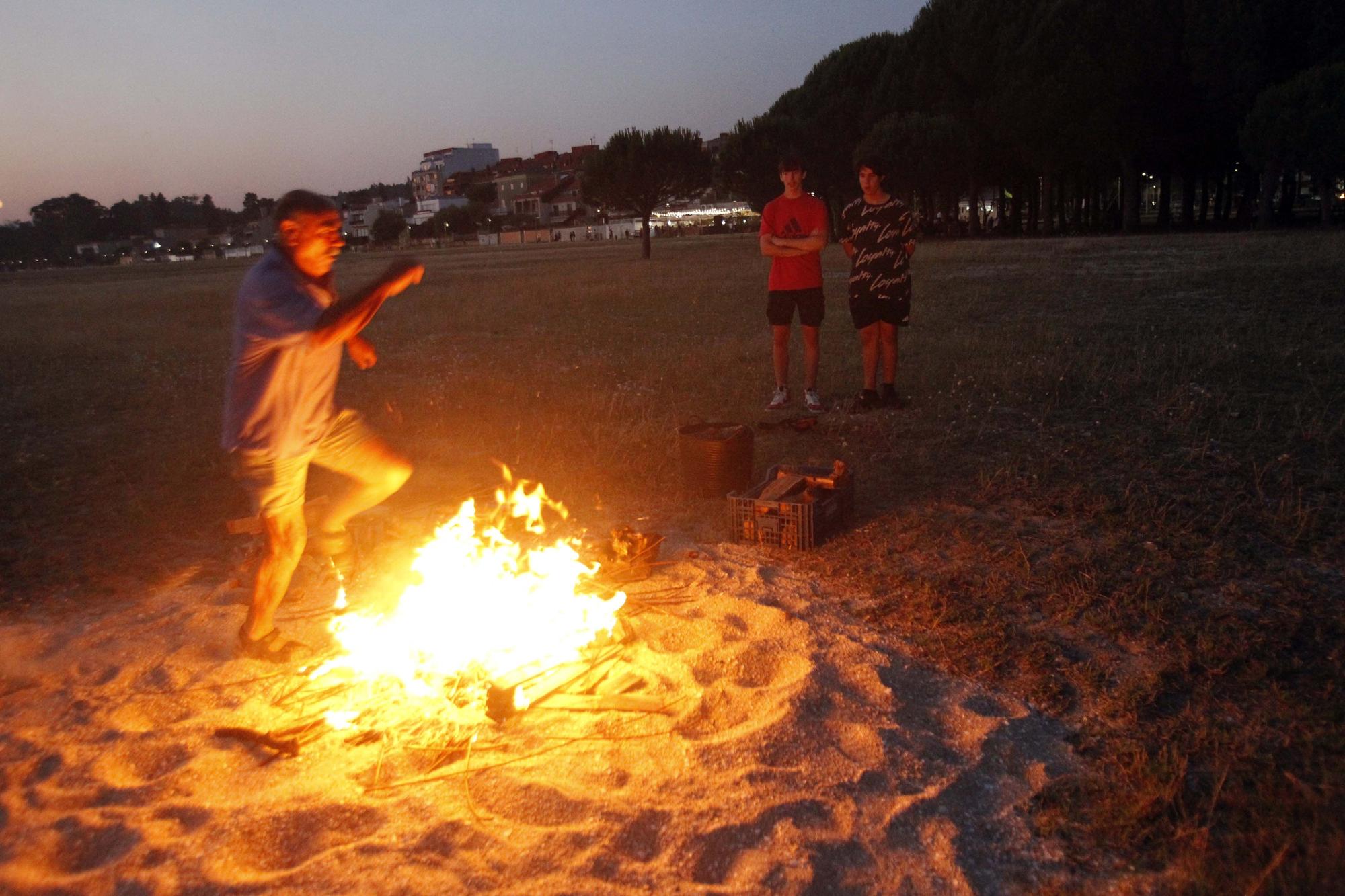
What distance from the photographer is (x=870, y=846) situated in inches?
105

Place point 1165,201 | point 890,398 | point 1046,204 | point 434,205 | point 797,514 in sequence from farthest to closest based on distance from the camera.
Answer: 1. point 434,205
2. point 1165,201
3. point 1046,204
4. point 890,398
5. point 797,514

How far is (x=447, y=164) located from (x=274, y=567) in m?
171

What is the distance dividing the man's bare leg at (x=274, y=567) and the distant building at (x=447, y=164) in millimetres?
161665

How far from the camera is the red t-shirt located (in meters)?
7.21

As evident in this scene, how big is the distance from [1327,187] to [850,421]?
33693 mm

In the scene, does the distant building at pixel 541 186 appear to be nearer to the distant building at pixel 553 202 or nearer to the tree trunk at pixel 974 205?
the distant building at pixel 553 202

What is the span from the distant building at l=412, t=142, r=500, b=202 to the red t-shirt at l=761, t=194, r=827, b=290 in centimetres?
15849

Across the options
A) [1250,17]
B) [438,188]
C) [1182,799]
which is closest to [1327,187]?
[1250,17]

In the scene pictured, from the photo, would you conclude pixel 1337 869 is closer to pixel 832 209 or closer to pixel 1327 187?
pixel 1327 187

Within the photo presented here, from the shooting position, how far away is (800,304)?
7445 millimetres

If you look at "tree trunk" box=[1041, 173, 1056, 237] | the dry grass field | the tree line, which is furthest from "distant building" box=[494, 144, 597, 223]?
the dry grass field

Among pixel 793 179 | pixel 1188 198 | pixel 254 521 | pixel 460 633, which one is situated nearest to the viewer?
pixel 460 633

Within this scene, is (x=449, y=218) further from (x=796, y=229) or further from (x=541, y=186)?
(x=796, y=229)

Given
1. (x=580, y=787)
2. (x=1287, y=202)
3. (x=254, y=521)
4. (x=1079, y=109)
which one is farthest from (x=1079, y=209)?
(x=580, y=787)
